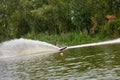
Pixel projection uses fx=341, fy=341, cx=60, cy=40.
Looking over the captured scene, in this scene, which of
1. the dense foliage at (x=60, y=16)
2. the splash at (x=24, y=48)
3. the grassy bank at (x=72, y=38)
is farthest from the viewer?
the dense foliage at (x=60, y=16)

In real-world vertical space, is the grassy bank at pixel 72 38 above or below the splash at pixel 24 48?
below

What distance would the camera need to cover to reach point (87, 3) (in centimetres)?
6050

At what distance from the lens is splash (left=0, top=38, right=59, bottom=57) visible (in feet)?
145

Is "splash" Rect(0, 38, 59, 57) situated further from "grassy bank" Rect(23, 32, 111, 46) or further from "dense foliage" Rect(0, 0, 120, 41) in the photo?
"dense foliage" Rect(0, 0, 120, 41)

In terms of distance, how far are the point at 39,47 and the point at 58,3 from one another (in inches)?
906

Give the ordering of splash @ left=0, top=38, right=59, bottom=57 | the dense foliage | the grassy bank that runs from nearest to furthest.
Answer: splash @ left=0, top=38, right=59, bottom=57, the grassy bank, the dense foliage

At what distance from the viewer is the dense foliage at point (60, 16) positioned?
5888cm

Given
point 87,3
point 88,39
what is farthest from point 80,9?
point 88,39

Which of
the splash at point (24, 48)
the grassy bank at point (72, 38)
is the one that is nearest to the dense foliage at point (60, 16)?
the grassy bank at point (72, 38)

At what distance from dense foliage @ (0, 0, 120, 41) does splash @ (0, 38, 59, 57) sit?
48.2 ft

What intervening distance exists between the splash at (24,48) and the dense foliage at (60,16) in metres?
14.7

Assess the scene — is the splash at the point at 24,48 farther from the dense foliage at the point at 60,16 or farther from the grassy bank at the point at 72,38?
the dense foliage at the point at 60,16

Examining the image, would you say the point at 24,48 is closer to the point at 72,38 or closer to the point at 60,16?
the point at 72,38

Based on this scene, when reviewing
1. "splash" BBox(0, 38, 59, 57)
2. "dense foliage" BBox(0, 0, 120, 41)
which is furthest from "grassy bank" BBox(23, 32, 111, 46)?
"splash" BBox(0, 38, 59, 57)
